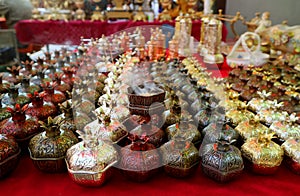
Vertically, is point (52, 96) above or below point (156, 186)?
above

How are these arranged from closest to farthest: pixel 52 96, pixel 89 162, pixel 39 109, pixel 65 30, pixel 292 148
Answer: pixel 89 162, pixel 292 148, pixel 39 109, pixel 52 96, pixel 65 30

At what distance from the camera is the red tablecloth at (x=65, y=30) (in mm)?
2850

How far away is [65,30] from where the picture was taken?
2904 mm

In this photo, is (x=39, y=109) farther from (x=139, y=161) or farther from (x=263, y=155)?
(x=263, y=155)

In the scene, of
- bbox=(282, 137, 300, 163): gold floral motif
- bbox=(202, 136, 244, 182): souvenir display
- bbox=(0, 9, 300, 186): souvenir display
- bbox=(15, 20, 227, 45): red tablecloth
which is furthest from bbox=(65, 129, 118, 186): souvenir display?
bbox=(15, 20, 227, 45): red tablecloth

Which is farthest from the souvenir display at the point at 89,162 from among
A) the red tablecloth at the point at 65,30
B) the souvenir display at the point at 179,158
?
the red tablecloth at the point at 65,30

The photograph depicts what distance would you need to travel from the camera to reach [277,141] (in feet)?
2.93

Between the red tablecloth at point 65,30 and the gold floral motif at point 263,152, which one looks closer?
the gold floral motif at point 263,152

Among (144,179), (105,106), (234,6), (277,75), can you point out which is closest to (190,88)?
(105,106)

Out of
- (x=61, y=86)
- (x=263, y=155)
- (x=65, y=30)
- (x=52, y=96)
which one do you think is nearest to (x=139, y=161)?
(x=263, y=155)

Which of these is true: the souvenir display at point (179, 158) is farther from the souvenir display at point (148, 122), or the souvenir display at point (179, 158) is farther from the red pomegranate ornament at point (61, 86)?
the red pomegranate ornament at point (61, 86)

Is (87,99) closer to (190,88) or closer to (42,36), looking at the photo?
(190,88)

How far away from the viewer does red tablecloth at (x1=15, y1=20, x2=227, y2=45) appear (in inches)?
112

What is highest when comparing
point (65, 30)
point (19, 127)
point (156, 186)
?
point (65, 30)
